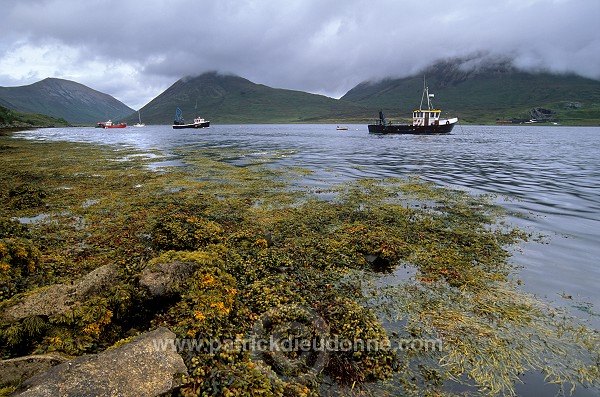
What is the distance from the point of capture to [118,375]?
5.17 m

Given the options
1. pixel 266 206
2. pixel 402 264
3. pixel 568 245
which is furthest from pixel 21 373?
pixel 568 245

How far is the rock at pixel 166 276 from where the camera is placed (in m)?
8.42

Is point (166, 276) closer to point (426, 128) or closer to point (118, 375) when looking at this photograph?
point (118, 375)

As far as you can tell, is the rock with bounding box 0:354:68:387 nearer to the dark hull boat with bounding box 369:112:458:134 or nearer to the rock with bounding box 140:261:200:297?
the rock with bounding box 140:261:200:297

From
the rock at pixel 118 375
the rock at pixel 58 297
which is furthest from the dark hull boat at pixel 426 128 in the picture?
the rock at pixel 118 375

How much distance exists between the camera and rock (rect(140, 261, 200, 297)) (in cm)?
842

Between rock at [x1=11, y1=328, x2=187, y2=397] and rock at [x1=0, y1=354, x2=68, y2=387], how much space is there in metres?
0.51

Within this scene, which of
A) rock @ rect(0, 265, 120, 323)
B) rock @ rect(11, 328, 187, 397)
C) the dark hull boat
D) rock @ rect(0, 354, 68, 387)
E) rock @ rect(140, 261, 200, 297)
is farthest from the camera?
the dark hull boat

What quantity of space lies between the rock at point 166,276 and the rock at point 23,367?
2.68 meters

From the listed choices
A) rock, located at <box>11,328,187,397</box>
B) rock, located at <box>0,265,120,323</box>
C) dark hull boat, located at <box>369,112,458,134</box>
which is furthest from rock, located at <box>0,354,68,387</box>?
dark hull boat, located at <box>369,112,458,134</box>

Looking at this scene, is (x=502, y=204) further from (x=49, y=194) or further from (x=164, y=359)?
(x=49, y=194)

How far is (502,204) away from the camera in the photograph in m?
19.6

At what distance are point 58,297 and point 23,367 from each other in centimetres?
237

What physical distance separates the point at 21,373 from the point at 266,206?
1360 centimetres
